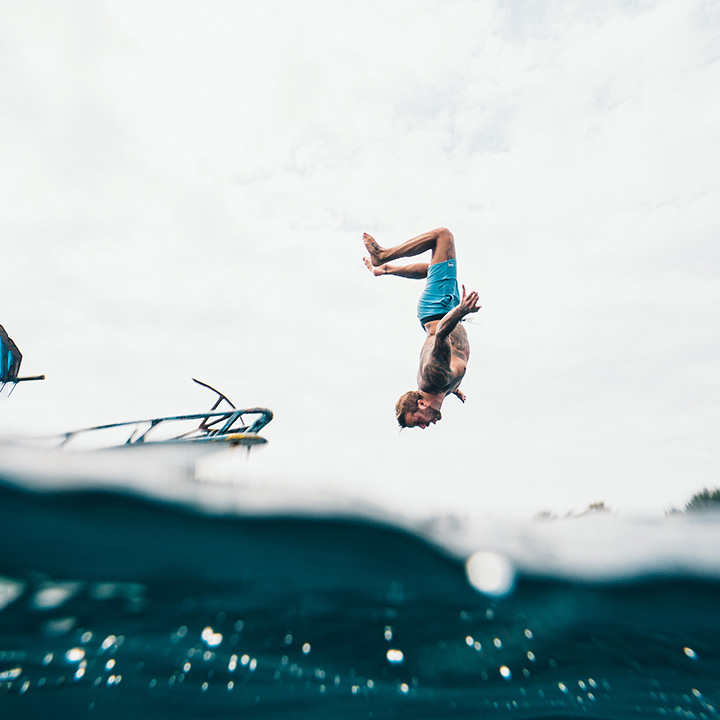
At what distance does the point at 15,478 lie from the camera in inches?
146

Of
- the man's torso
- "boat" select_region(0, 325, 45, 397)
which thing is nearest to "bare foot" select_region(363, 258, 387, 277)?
the man's torso

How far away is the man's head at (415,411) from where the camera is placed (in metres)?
6.59

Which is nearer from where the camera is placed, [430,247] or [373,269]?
[430,247]

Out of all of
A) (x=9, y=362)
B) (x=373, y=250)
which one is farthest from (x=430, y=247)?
(x=9, y=362)

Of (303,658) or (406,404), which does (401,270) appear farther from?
(303,658)

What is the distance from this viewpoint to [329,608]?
15.4 ft

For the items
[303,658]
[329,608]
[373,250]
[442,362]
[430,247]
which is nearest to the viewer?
[329,608]

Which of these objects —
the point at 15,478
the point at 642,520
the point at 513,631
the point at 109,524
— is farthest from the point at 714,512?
the point at 15,478

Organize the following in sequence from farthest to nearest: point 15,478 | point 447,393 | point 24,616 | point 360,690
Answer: point 447,393 → point 360,690 → point 24,616 → point 15,478

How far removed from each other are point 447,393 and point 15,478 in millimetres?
5536

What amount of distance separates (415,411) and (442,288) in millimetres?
2020

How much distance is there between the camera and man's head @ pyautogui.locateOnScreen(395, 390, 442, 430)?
21.6ft

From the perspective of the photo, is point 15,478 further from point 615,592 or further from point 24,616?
point 615,592

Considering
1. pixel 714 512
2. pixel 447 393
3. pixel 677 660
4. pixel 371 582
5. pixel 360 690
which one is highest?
pixel 447 393
